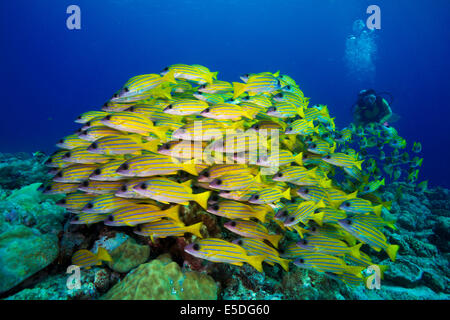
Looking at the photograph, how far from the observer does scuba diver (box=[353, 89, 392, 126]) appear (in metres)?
11.5

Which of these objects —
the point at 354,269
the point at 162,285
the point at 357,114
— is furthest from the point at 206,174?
the point at 357,114

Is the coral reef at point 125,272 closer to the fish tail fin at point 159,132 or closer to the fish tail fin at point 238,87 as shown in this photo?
the fish tail fin at point 159,132

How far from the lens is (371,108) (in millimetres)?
11719

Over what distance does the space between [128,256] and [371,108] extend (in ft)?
44.7

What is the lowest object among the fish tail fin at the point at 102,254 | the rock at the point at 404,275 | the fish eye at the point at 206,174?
the rock at the point at 404,275

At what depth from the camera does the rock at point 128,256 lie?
9.40ft

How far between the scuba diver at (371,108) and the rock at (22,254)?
14045mm

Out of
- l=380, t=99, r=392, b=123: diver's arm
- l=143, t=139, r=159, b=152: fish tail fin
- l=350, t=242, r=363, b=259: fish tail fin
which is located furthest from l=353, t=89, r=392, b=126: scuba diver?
l=143, t=139, r=159, b=152: fish tail fin

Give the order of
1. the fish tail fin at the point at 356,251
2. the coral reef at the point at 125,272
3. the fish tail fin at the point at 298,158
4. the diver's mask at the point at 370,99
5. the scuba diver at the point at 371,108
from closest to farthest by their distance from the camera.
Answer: the coral reef at the point at 125,272 → the fish tail fin at the point at 356,251 → the fish tail fin at the point at 298,158 → the diver's mask at the point at 370,99 → the scuba diver at the point at 371,108

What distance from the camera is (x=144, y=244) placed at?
3193 mm

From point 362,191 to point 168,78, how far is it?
4.97 m

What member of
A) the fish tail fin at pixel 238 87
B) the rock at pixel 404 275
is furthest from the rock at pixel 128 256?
the rock at pixel 404 275

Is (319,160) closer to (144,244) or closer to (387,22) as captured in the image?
(144,244)
